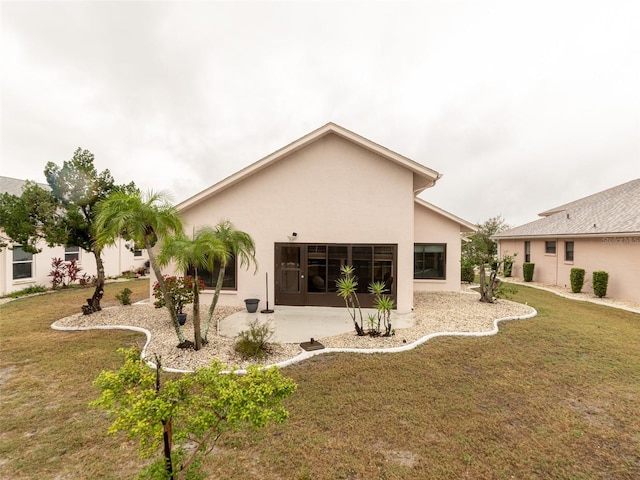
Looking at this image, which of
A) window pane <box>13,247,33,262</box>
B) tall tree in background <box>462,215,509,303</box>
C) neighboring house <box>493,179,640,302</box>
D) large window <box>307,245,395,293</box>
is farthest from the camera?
window pane <box>13,247,33,262</box>

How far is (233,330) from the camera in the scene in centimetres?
956

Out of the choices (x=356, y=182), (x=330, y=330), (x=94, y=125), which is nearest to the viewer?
(x=330, y=330)

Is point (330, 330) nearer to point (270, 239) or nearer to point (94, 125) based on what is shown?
point (270, 239)

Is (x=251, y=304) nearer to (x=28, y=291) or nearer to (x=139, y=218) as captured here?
(x=139, y=218)

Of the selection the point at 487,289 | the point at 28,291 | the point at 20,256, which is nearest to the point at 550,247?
the point at 487,289

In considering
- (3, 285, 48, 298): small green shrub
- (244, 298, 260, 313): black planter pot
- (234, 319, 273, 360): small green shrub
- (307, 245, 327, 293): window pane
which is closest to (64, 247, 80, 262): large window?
(3, 285, 48, 298): small green shrub

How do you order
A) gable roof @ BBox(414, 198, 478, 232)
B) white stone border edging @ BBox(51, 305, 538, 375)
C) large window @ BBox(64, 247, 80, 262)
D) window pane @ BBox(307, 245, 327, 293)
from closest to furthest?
white stone border edging @ BBox(51, 305, 538, 375) → window pane @ BBox(307, 245, 327, 293) → gable roof @ BBox(414, 198, 478, 232) → large window @ BBox(64, 247, 80, 262)

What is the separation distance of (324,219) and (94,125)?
18.4 m

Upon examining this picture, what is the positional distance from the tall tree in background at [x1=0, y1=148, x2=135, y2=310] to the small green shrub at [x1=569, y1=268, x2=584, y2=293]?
79.4 ft

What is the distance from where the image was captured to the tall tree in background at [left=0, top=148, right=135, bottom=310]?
10789 mm

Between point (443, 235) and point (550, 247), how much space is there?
422 inches

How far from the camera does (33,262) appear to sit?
17625 millimetres

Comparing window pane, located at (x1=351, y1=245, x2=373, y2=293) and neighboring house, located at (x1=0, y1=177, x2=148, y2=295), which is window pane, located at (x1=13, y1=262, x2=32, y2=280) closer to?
neighboring house, located at (x1=0, y1=177, x2=148, y2=295)

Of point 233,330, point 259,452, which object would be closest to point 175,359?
point 233,330
